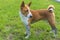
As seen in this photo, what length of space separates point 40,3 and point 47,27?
8.33 feet

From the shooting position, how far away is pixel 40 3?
8883 millimetres

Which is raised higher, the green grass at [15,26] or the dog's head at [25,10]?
the dog's head at [25,10]

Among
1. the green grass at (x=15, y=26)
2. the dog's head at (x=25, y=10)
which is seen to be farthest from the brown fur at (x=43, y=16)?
the green grass at (x=15, y=26)

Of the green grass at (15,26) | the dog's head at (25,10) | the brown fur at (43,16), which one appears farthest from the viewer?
the green grass at (15,26)

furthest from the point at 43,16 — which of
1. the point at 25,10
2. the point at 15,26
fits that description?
the point at 15,26

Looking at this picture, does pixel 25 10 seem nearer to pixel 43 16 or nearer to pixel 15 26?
pixel 43 16

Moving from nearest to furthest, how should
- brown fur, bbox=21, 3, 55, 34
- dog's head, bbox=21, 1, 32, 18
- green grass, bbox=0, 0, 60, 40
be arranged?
dog's head, bbox=21, 1, 32, 18 < brown fur, bbox=21, 3, 55, 34 < green grass, bbox=0, 0, 60, 40

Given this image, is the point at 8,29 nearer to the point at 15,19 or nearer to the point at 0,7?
the point at 15,19

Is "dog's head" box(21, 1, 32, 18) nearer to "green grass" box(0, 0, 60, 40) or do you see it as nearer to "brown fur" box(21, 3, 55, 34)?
"brown fur" box(21, 3, 55, 34)

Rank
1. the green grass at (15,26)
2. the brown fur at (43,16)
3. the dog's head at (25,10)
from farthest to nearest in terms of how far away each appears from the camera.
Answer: the green grass at (15,26)
the brown fur at (43,16)
the dog's head at (25,10)

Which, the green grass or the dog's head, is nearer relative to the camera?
the dog's head

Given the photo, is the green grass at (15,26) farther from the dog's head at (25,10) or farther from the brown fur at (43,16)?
the dog's head at (25,10)

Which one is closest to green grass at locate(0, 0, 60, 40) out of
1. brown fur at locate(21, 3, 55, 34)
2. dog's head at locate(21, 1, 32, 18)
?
brown fur at locate(21, 3, 55, 34)

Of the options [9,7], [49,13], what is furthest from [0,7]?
[49,13]
